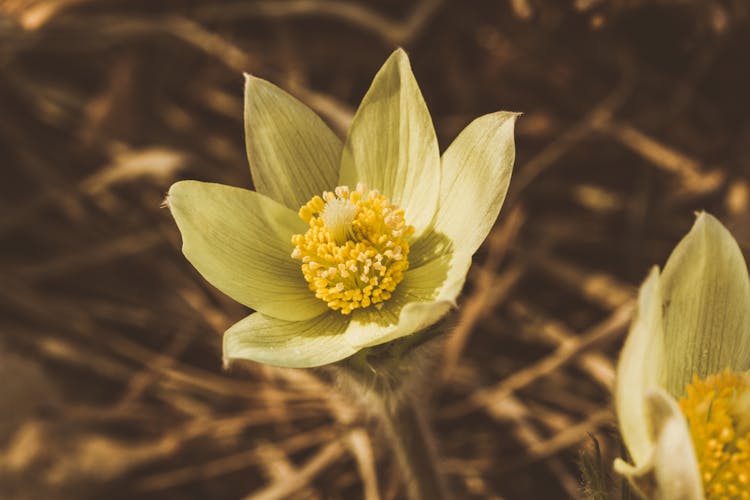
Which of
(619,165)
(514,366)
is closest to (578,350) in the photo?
(514,366)

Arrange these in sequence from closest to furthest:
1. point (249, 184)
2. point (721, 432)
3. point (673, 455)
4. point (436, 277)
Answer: point (673, 455) → point (721, 432) → point (436, 277) → point (249, 184)

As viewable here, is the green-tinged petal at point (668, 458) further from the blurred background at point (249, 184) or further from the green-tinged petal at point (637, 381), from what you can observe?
the blurred background at point (249, 184)

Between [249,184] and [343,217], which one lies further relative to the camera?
[249,184]

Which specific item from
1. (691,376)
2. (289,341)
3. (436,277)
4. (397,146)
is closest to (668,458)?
(691,376)

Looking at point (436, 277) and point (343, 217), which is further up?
point (343, 217)

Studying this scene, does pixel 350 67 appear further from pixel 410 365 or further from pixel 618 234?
pixel 410 365

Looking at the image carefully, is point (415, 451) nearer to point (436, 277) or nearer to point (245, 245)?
point (436, 277)

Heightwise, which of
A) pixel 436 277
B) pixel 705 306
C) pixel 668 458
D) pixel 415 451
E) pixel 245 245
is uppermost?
pixel 245 245
